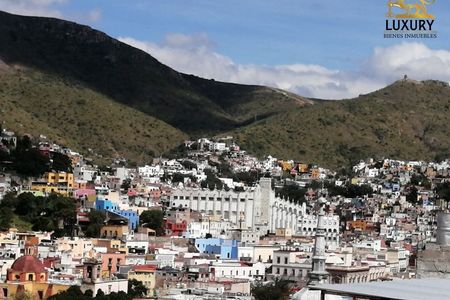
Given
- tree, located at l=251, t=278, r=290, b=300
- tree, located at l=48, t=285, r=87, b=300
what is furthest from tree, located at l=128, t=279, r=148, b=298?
tree, located at l=251, t=278, r=290, b=300

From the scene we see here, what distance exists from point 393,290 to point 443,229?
3.26 metres

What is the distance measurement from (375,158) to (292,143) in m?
8.63

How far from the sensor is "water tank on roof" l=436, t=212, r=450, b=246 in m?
9.73

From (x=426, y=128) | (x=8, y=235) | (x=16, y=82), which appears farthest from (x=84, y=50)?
(x=8, y=235)

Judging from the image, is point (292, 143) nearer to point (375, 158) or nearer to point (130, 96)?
point (375, 158)

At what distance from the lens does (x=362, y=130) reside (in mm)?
129250

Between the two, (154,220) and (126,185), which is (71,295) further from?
(126,185)

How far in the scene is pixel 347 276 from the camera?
50219mm

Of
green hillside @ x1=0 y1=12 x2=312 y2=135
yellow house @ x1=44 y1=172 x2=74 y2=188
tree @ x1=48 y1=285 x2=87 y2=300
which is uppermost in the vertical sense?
green hillside @ x1=0 y1=12 x2=312 y2=135

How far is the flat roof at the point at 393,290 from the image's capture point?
648cm

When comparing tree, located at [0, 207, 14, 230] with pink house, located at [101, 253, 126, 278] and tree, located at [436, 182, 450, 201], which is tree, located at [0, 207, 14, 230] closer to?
pink house, located at [101, 253, 126, 278]

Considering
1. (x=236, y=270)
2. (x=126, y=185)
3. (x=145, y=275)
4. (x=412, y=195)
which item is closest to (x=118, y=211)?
(x=236, y=270)

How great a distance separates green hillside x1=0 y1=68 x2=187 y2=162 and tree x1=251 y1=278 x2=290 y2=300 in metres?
57.3

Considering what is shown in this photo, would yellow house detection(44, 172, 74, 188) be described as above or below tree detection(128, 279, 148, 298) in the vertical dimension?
above
